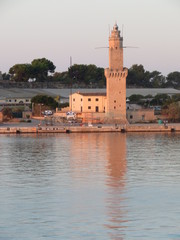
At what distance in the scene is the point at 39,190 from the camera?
37.2m

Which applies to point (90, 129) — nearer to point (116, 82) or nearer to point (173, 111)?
point (116, 82)

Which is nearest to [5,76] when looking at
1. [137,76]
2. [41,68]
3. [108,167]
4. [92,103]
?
[41,68]

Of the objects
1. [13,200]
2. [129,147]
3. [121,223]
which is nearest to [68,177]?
[13,200]

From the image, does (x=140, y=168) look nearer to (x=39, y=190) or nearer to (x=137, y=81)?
(x=39, y=190)

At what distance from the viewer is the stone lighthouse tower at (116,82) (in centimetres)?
8488

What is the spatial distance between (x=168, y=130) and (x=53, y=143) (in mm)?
17542

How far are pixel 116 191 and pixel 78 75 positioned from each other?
106 m

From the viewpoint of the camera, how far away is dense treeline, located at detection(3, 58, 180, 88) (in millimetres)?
133875

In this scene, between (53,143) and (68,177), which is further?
(53,143)

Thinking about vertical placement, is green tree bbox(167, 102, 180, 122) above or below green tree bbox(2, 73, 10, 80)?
below

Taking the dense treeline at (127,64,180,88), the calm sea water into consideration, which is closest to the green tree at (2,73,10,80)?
the dense treeline at (127,64,180,88)

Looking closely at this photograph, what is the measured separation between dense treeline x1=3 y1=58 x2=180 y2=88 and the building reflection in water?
74.1m

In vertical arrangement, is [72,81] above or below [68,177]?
above

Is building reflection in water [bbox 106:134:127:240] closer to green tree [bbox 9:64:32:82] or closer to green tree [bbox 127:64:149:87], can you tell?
green tree [bbox 9:64:32:82]
